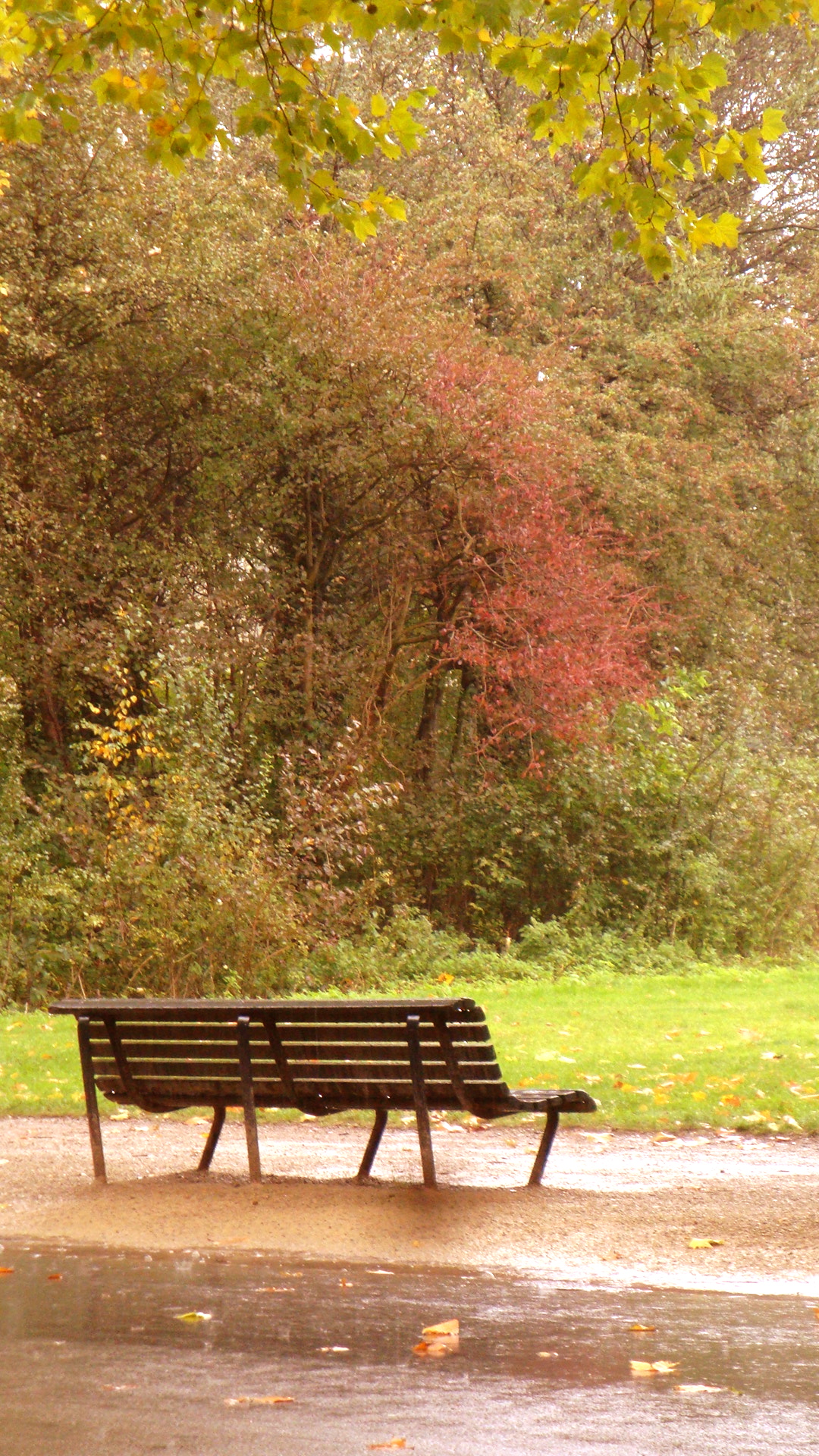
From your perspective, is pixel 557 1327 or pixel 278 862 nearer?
pixel 557 1327

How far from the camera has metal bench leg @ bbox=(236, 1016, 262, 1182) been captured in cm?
657

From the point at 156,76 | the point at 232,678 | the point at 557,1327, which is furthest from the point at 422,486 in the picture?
the point at 557,1327

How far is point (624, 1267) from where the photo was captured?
559 cm

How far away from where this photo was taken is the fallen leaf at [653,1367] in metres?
4.23

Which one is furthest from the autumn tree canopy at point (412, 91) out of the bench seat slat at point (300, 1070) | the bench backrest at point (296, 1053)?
the bench seat slat at point (300, 1070)

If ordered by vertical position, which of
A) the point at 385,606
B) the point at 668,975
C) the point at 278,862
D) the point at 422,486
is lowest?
the point at 668,975

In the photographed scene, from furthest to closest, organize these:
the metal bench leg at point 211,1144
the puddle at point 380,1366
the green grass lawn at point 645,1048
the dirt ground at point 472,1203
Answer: the green grass lawn at point 645,1048
the metal bench leg at point 211,1144
the dirt ground at point 472,1203
the puddle at point 380,1366

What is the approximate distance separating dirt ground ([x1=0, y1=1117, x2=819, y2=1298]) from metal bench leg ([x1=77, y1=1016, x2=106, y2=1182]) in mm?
98

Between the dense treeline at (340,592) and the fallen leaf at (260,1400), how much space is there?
10.7m

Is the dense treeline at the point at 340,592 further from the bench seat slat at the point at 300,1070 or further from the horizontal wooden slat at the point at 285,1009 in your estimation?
the horizontal wooden slat at the point at 285,1009

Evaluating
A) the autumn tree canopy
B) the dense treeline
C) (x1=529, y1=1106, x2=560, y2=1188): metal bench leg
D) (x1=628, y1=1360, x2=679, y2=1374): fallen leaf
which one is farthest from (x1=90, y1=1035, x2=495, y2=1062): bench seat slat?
the dense treeline

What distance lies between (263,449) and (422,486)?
6.65ft

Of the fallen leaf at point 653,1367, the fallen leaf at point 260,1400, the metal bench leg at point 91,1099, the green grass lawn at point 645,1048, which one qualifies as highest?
the metal bench leg at point 91,1099

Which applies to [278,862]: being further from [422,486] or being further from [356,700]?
[422,486]
